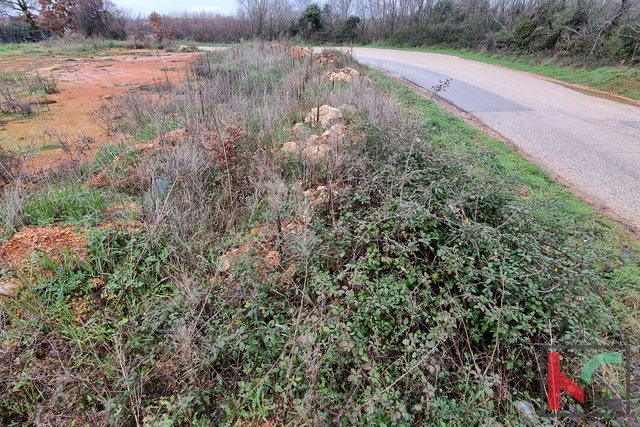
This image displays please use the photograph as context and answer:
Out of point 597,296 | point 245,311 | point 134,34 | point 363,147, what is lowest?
point 245,311

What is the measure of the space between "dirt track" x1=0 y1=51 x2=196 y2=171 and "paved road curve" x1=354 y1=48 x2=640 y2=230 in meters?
6.90

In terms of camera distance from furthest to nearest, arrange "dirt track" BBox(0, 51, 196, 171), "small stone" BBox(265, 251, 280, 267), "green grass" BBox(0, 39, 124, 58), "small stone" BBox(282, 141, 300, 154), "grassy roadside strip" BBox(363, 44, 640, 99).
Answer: "green grass" BBox(0, 39, 124, 58), "grassy roadside strip" BBox(363, 44, 640, 99), "dirt track" BBox(0, 51, 196, 171), "small stone" BBox(282, 141, 300, 154), "small stone" BBox(265, 251, 280, 267)

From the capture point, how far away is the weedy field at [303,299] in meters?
1.67

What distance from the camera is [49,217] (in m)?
2.75

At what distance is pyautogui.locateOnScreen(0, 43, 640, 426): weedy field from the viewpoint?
1673 millimetres

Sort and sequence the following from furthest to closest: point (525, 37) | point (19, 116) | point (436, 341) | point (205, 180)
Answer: point (525, 37) → point (19, 116) → point (205, 180) → point (436, 341)

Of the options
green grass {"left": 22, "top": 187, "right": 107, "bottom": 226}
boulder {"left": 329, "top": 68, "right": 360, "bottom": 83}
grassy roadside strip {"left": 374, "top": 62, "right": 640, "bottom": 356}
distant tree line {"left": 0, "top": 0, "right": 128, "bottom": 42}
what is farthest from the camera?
distant tree line {"left": 0, "top": 0, "right": 128, "bottom": 42}

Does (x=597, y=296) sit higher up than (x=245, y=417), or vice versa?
(x=597, y=296)

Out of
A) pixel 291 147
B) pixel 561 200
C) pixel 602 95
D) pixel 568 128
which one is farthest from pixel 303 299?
pixel 602 95

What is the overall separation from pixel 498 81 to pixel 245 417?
451 inches

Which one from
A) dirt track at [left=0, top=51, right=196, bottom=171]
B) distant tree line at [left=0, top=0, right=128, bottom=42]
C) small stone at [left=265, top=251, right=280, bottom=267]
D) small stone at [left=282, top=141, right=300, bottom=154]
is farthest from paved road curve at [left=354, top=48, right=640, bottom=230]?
distant tree line at [left=0, top=0, right=128, bottom=42]

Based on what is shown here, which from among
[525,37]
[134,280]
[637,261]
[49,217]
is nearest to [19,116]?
[49,217]

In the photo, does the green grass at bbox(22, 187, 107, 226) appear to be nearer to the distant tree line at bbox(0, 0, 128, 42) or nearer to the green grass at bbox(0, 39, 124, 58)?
the green grass at bbox(0, 39, 124, 58)

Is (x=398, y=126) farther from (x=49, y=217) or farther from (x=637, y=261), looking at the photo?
(x=49, y=217)
